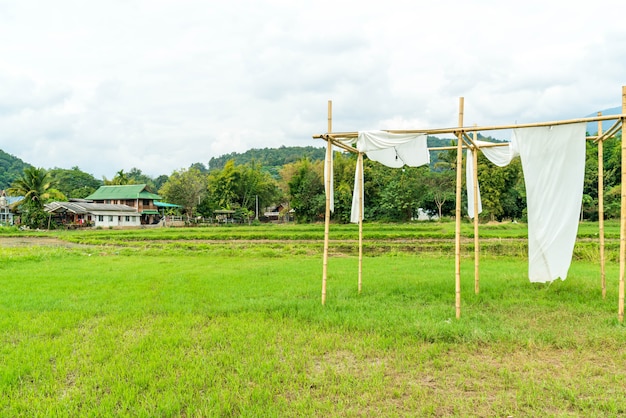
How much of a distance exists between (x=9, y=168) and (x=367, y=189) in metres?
73.0

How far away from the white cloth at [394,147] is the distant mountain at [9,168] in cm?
7958

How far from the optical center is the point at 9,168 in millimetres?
73625

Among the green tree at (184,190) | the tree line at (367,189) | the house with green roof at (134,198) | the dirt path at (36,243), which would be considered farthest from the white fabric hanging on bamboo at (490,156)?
the house with green roof at (134,198)

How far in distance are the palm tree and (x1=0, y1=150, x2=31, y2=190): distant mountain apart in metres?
38.7

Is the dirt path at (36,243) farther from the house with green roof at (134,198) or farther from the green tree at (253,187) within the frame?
the green tree at (253,187)

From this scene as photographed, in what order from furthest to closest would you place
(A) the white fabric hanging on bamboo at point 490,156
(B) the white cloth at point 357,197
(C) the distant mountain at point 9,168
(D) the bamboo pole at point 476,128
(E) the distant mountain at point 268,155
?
1. (E) the distant mountain at point 268,155
2. (C) the distant mountain at point 9,168
3. (B) the white cloth at point 357,197
4. (A) the white fabric hanging on bamboo at point 490,156
5. (D) the bamboo pole at point 476,128

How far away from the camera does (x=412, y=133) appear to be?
6316mm

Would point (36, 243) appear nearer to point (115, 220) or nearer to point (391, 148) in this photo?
point (115, 220)

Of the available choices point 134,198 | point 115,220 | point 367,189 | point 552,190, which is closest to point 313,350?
point 552,190

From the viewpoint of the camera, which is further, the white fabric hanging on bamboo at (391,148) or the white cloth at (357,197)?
the white cloth at (357,197)

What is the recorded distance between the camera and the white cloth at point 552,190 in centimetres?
564

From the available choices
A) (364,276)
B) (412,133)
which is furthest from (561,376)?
(364,276)

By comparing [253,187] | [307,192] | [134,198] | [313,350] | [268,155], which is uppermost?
[268,155]

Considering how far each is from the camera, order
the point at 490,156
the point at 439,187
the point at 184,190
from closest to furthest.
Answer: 1. the point at 490,156
2. the point at 439,187
3. the point at 184,190
